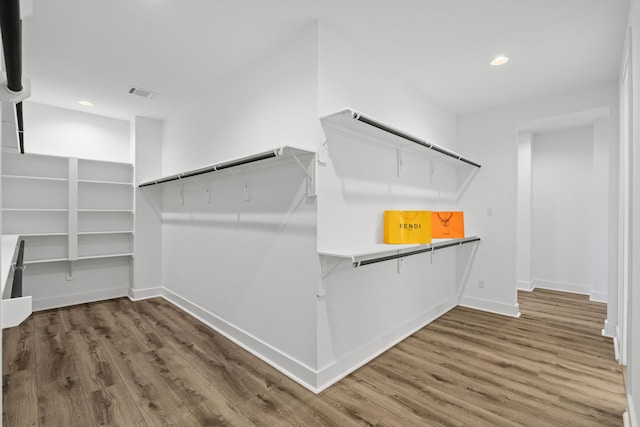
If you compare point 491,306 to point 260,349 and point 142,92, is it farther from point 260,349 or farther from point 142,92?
point 142,92

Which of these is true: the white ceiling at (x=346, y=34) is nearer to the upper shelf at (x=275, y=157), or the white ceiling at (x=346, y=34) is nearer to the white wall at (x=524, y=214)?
the upper shelf at (x=275, y=157)

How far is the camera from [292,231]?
7.98 feet

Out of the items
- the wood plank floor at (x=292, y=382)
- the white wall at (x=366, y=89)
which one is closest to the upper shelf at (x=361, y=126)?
the white wall at (x=366, y=89)

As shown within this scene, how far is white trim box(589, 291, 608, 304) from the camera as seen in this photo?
435cm

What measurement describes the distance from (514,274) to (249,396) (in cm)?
325

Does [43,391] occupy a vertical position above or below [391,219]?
below

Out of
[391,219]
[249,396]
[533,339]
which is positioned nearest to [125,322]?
[249,396]

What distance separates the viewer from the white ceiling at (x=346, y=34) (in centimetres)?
218

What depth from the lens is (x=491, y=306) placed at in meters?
3.90

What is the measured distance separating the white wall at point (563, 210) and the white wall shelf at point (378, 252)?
7.81 ft

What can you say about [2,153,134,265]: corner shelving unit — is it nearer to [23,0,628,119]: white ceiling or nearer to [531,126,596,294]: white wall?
[23,0,628,119]: white ceiling

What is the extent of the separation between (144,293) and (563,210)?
20.5 feet

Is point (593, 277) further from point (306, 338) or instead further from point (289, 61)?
point (289, 61)

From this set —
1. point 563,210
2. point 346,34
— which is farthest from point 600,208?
point 346,34
